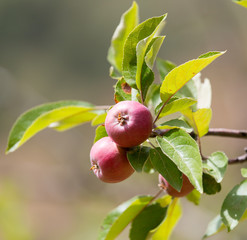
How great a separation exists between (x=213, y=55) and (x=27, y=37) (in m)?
8.99

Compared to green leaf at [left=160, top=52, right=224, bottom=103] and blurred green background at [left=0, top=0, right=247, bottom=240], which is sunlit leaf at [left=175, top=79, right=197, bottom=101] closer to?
green leaf at [left=160, top=52, right=224, bottom=103]

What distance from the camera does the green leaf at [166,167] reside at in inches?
28.5

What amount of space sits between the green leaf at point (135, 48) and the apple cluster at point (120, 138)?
0.09 m

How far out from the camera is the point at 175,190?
34.9 inches

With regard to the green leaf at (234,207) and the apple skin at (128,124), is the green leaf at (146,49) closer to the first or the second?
the apple skin at (128,124)

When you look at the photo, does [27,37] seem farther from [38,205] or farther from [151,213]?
[151,213]

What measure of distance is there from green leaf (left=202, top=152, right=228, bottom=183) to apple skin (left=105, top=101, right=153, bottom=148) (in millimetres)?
173

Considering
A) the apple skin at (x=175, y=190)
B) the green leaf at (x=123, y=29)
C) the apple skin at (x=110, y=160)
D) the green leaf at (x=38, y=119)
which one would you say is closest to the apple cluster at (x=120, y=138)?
the apple skin at (x=110, y=160)

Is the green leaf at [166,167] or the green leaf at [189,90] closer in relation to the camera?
the green leaf at [166,167]

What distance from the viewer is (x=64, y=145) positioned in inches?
122

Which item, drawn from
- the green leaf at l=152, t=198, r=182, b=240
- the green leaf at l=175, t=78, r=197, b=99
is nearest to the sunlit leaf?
the green leaf at l=175, t=78, r=197, b=99

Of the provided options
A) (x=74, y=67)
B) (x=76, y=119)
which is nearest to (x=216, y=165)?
(x=76, y=119)

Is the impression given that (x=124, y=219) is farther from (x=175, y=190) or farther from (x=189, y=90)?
(x=189, y=90)

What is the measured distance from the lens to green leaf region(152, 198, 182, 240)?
1.03 metres
